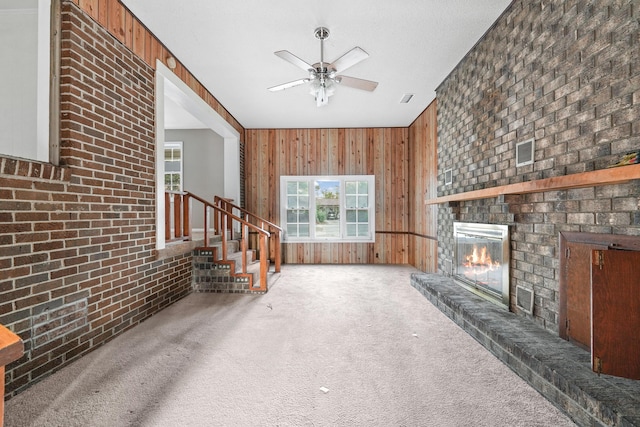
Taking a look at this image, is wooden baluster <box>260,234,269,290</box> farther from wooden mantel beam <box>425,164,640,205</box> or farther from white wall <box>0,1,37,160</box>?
wooden mantel beam <box>425,164,640,205</box>

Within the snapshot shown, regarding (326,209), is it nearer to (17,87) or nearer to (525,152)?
(525,152)

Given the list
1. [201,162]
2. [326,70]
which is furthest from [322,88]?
[201,162]

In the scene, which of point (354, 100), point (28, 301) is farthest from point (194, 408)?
point (354, 100)

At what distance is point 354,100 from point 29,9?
3913 millimetres

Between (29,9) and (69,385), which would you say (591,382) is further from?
(29,9)

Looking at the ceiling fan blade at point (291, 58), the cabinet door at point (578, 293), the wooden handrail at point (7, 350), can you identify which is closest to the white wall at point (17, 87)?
the ceiling fan blade at point (291, 58)

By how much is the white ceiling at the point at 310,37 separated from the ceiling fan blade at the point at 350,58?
46cm

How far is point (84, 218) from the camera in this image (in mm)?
2336

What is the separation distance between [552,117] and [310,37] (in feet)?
7.85

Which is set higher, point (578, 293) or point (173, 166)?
point (173, 166)

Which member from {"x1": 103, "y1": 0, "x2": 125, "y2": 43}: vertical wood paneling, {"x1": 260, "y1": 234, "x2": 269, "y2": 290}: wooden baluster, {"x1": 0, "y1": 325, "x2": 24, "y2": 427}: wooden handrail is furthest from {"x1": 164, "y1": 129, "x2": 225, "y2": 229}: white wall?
{"x1": 0, "y1": 325, "x2": 24, "y2": 427}: wooden handrail

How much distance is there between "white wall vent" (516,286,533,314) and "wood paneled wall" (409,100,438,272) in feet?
7.58

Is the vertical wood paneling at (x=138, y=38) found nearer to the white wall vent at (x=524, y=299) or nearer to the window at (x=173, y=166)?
the window at (x=173, y=166)

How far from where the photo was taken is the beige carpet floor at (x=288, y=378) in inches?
63.9
